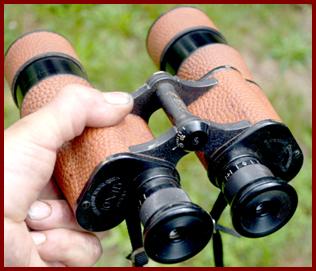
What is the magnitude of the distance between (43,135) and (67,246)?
0.25 meters

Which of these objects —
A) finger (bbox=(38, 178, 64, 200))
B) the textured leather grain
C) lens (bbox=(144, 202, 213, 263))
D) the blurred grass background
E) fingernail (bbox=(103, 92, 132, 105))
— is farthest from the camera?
the blurred grass background

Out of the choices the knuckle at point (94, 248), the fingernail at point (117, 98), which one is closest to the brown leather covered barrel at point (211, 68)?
the fingernail at point (117, 98)

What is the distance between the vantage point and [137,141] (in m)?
1.15

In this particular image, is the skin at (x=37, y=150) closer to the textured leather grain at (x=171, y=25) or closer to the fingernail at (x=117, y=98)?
the fingernail at (x=117, y=98)

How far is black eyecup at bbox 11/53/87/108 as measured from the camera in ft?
4.12

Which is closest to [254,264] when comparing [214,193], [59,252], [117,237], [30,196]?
[214,193]

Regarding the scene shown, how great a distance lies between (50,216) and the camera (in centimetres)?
123

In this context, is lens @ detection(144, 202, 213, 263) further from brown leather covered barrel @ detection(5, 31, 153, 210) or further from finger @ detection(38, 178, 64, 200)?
finger @ detection(38, 178, 64, 200)

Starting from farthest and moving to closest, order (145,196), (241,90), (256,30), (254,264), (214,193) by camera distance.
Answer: (256,30), (214,193), (254,264), (241,90), (145,196)

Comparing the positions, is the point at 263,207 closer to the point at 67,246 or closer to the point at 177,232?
the point at 177,232

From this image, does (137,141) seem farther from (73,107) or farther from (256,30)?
(256,30)

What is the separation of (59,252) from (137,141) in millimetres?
286

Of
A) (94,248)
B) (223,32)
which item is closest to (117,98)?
(94,248)

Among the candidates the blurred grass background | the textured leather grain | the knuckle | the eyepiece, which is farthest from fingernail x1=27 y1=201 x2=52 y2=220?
the blurred grass background
